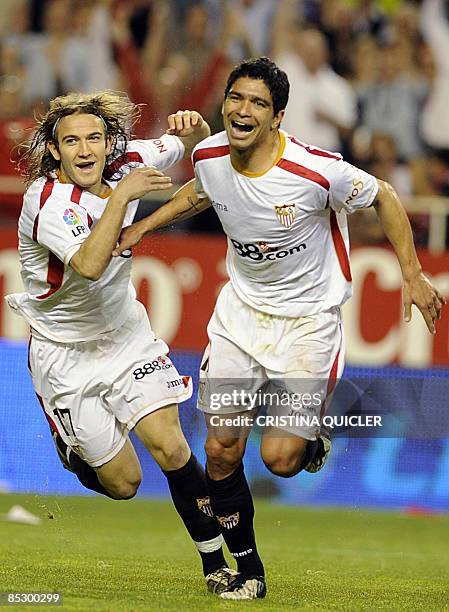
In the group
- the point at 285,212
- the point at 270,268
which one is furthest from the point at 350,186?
the point at 270,268

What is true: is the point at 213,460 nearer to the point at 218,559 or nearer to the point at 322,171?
the point at 218,559

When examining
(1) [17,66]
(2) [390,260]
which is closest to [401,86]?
(2) [390,260]

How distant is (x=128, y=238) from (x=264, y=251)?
2.25 ft

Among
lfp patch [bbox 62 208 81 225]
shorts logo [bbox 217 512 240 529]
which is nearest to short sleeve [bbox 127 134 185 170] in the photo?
lfp patch [bbox 62 208 81 225]

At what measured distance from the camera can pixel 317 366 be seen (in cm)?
674

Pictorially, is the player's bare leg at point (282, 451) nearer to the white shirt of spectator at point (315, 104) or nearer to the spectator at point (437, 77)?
the white shirt of spectator at point (315, 104)

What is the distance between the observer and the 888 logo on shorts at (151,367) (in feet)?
22.4

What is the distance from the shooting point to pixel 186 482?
6840 mm

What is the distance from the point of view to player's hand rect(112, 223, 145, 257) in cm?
651

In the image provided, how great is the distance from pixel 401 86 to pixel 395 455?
14.1 ft

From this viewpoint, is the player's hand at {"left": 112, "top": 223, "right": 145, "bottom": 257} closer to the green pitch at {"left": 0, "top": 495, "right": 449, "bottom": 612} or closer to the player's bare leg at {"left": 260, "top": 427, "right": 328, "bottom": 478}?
the player's bare leg at {"left": 260, "top": 427, "right": 328, "bottom": 478}

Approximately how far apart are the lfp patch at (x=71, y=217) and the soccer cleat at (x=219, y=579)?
1894 millimetres

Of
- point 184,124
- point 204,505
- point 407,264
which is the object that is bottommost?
point 204,505

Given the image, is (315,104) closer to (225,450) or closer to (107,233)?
(225,450)
